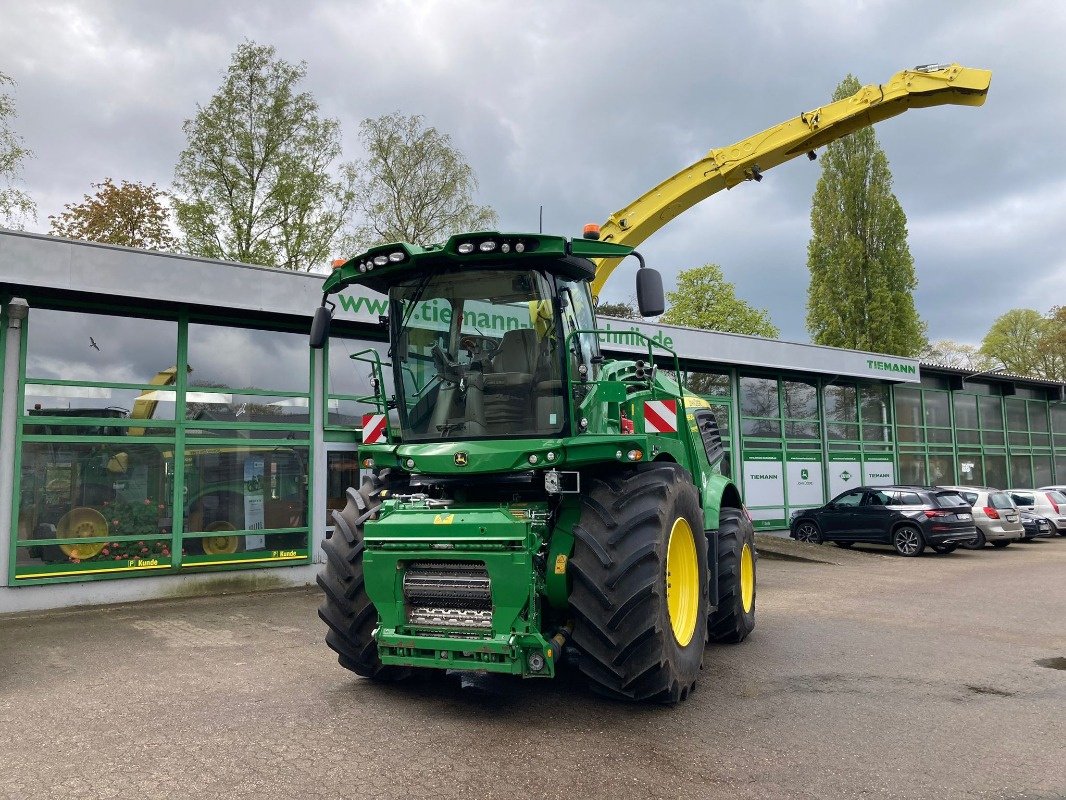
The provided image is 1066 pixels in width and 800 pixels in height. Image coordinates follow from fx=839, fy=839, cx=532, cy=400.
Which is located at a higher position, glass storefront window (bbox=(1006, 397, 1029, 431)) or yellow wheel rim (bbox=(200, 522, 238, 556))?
glass storefront window (bbox=(1006, 397, 1029, 431))

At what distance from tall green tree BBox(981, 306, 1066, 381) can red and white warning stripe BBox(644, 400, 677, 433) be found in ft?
164

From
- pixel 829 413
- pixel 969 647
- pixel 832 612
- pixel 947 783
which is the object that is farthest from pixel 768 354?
pixel 947 783

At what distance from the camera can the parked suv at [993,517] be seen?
738 inches

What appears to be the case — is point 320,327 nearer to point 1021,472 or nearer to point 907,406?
point 907,406

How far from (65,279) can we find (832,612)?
9.85m

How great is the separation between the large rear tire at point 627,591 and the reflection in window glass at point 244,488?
7.55 meters

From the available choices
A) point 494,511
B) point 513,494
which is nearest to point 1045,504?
point 513,494

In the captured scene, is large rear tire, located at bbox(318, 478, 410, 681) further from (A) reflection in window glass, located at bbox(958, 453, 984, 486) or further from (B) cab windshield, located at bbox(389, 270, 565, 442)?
(A) reflection in window glass, located at bbox(958, 453, 984, 486)

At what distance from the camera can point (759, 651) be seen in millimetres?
7430

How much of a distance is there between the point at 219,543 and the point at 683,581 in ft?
24.7

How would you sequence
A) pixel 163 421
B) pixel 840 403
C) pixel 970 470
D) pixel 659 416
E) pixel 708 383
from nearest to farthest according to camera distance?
1. pixel 659 416
2. pixel 163 421
3. pixel 708 383
4. pixel 840 403
5. pixel 970 470

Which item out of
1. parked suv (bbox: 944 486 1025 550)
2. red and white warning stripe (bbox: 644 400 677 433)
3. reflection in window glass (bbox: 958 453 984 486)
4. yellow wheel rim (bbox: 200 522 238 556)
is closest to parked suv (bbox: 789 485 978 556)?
parked suv (bbox: 944 486 1025 550)

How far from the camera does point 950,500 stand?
58.0 feet

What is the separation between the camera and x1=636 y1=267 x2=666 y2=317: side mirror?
548cm
